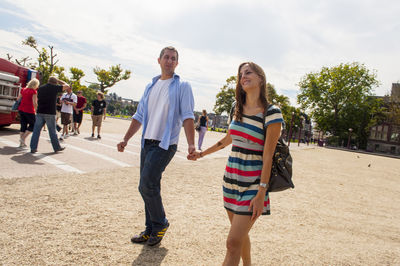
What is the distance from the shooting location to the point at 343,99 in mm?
56844

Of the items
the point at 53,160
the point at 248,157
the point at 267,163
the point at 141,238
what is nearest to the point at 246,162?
the point at 248,157

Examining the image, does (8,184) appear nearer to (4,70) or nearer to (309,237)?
(309,237)

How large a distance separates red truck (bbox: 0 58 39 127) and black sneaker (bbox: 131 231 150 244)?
9.46 meters

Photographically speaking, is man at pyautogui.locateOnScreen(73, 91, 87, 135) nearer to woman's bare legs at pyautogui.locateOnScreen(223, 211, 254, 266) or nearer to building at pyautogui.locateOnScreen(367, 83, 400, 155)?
woman's bare legs at pyautogui.locateOnScreen(223, 211, 254, 266)

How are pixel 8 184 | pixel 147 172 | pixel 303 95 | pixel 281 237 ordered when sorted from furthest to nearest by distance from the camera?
pixel 303 95 → pixel 8 184 → pixel 281 237 → pixel 147 172

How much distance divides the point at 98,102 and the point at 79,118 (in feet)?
4.38

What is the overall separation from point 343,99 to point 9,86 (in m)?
58.9

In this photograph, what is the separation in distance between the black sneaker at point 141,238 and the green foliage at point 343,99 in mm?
59632

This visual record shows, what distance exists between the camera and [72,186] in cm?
482

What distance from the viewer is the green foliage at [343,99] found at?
5594 cm

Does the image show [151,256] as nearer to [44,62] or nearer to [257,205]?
[257,205]

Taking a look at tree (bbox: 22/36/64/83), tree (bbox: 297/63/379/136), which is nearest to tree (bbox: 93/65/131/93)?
tree (bbox: 22/36/64/83)

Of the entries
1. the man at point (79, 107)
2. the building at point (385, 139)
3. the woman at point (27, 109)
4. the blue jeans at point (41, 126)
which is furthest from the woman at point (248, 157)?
the building at point (385, 139)

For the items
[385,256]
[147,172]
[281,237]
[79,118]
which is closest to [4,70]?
[79,118]
